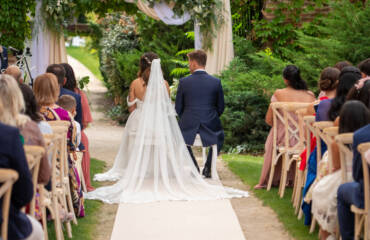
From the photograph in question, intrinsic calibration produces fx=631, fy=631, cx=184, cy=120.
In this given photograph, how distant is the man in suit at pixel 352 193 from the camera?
4.25m

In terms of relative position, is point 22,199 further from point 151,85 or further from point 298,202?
point 151,85

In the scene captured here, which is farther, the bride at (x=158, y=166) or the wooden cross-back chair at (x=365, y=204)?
the bride at (x=158, y=166)

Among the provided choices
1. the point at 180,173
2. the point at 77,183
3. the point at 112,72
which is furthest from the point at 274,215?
the point at 112,72

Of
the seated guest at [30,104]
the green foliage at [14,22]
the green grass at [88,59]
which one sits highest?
the green foliage at [14,22]

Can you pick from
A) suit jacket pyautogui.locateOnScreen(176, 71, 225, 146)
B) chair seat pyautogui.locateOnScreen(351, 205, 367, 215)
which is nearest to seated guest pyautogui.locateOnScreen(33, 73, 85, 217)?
suit jacket pyautogui.locateOnScreen(176, 71, 225, 146)

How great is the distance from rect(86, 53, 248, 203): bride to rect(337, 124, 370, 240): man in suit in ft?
8.60

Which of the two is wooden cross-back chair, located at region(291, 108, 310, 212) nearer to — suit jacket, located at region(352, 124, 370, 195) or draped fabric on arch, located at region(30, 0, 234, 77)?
suit jacket, located at region(352, 124, 370, 195)

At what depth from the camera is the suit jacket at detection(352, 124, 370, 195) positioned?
13.8 feet

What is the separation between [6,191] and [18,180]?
116 millimetres

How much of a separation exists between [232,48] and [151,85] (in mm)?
4784

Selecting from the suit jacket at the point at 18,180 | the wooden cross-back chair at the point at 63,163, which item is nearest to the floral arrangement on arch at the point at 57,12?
the wooden cross-back chair at the point at 63,163

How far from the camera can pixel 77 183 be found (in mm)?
6148

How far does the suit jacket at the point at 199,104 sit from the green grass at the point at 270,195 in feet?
2.98

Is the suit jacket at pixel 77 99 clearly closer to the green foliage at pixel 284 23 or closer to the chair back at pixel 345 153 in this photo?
the chair back at pixel 345 153
